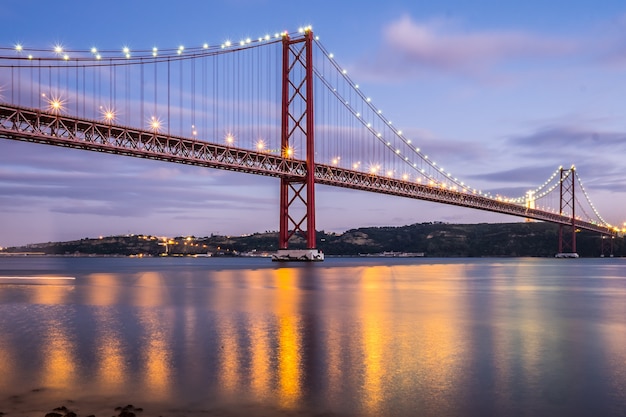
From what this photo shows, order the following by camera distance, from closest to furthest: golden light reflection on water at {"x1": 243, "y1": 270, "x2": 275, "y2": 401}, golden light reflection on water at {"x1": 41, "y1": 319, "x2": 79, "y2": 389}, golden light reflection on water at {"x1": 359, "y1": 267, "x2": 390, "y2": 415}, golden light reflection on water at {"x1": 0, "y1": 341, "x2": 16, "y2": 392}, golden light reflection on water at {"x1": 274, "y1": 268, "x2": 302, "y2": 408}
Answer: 1. golden light reflection on water at {"x1": 359, "y1": 267, "x2": 390, "y2": 415}
2. golden light reflection on water at {"x1": 274, "y1": 268, "x2": 302, "y2": 408}
3. golden light reflection on water at {"x1": 243, "y1": 270, "x2": 275, "y2": 401}
4. golden light reflection on water at {"x1": 0, "y1": 341, "x2": 16, "y2": 392}
5. golden light reflection on water at {"x1": 41, "y1": 319, "x2": 79, "y2": 389}

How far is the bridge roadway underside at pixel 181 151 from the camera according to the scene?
43656mm

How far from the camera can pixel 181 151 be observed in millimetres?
54500

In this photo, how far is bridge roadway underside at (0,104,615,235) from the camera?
43.7m

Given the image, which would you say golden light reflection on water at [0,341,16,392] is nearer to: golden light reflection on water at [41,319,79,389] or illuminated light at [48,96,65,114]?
golden light reflection on water at [41,319,79,389]

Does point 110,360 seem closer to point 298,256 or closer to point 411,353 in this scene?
point 411,353

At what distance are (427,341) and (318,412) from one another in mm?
5932

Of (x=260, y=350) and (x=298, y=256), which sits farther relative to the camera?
(x=298, y=256)

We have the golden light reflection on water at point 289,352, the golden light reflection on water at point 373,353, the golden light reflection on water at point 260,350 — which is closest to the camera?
the golden light reflection on water at point 373,353

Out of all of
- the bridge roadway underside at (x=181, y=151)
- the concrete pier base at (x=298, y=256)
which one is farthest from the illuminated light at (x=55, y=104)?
the concrete pier base at (x=298, y=256)

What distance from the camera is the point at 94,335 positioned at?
13180mm

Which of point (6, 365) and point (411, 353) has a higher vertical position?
point (6, 365)

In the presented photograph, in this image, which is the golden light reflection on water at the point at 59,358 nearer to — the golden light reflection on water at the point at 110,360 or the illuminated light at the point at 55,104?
the golden light reflection on water at the point at 110,360

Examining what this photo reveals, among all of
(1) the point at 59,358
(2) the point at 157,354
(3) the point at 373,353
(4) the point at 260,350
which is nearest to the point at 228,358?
(4) the point at 260,350

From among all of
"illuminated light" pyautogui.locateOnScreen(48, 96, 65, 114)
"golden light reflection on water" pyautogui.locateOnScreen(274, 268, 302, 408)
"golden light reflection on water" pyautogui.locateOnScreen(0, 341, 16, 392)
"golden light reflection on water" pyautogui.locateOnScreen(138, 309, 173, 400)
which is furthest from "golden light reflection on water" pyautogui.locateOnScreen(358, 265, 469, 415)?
"illuminated light" pyautogui.locateOnScreen(48, 96, 65, 114)
